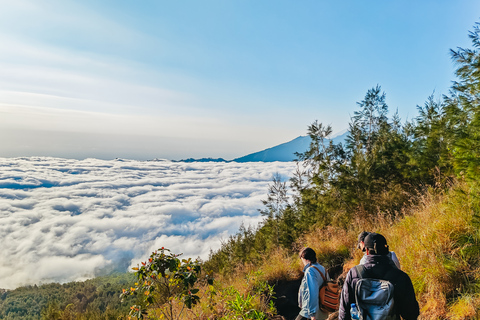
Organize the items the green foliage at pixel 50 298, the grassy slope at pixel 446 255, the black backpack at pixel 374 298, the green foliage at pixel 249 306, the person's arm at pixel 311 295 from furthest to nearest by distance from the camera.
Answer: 1. the green foliage at pixel 50 298
2. the green foliage at pixel 249 306
3. the grassy slope at pixel 446 255
4. the person's arm at pixel 311 295
5. the black backpack at pixel 374 298

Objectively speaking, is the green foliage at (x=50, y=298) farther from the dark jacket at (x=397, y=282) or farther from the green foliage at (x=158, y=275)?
the dark jacket at (x=397, y=282)

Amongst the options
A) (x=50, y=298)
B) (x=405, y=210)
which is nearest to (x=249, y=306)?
(x=405, y=210)

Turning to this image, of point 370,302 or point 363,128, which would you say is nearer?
point 370,302

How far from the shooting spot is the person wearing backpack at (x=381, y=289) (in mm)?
2719

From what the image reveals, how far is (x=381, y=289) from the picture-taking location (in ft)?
8.94

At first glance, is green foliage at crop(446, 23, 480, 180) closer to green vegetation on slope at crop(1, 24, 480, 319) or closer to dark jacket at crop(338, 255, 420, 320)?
green vegetation on slope at crop(1, 24, 480, 319)

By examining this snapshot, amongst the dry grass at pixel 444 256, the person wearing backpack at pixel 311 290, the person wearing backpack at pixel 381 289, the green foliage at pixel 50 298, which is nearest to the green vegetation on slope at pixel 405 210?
the dry grass at pixel 444 256

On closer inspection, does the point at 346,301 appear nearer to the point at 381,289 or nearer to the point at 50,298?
the point at 381,289

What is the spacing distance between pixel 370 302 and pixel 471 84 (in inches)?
185

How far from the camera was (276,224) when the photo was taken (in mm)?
27719

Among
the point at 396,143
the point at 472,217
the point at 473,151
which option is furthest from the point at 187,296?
the point at 396,143

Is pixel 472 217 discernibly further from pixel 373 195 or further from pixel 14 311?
pixel 14 311

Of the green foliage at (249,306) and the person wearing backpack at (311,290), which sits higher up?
the person wearing backpack at (311,290)

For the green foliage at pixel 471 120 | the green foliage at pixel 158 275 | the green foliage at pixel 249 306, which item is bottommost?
the green foliage at pixel 249 306
